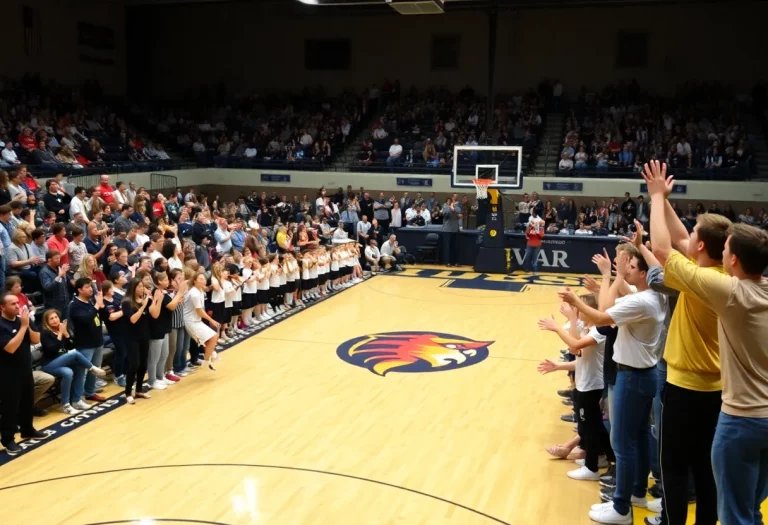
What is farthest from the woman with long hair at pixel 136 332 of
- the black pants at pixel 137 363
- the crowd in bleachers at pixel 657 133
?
the crowd in bleachers at pixel 657 133

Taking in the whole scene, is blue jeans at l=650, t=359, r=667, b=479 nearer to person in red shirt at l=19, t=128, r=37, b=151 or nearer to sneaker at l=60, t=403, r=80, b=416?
sneaker at l=60, t=403, r=80, b=416

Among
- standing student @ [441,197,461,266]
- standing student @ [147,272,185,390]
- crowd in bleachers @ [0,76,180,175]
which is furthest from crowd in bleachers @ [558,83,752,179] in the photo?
standing student @ [147,272,185,390]

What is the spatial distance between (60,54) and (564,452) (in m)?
26.0

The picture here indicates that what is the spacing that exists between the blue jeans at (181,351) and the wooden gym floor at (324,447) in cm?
34

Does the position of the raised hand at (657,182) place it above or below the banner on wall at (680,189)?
above

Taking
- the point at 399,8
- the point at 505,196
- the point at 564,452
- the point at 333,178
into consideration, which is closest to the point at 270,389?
the point at 564,452

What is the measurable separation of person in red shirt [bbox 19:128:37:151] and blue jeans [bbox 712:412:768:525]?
19.9 metres

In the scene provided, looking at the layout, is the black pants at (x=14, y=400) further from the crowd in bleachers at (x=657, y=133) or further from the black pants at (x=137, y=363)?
the crowd in bleachers at (x=657, y=133)

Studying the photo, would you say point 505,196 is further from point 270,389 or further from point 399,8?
point 270,389

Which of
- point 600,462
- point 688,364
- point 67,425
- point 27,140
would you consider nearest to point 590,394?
point 600,462

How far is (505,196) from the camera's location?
23406mm

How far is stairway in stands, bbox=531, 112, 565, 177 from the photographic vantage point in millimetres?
26078

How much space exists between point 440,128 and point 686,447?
24.6 m

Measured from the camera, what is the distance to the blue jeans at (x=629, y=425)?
17.7 ft
